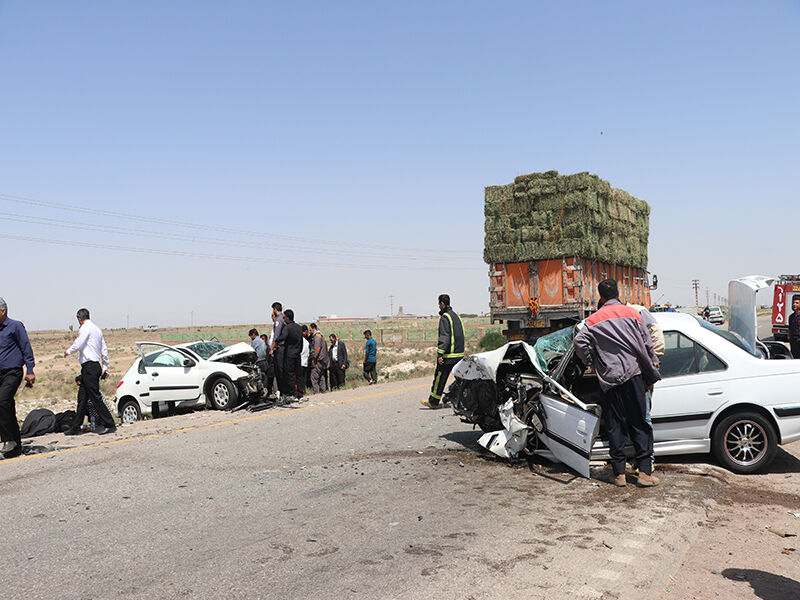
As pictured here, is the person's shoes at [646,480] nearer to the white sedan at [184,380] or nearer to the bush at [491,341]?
the white sedan at [184,380]

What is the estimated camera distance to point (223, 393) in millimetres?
13820

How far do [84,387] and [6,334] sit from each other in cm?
219

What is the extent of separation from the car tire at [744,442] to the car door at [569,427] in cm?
140

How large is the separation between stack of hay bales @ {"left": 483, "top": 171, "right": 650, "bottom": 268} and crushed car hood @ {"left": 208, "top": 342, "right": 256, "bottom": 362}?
7.48 m

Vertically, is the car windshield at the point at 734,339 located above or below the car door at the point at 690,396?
above

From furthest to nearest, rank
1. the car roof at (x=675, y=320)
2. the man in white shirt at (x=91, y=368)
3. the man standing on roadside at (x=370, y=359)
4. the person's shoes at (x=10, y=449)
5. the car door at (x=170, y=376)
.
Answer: the man standing on roadside at (x=370, y=359)
the car door at (x=170, y=376)
the man in white shirt at (x=91, y=368)
the person's shoes at (x=10, y=449)
the car roof at (x=675, y=320)

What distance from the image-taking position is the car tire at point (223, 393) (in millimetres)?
13711

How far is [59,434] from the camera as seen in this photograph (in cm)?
1112

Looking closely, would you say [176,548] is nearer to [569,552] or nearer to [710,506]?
[569,552]

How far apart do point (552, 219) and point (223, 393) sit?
947 cm

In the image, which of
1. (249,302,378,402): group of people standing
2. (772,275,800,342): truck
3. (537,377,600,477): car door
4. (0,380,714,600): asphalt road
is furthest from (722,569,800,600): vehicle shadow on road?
(772,275,800,342): truck

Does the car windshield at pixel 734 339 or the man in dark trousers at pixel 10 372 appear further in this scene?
the man in dark trousers at pixel 10 372

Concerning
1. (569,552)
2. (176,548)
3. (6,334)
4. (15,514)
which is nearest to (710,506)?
(569,552)

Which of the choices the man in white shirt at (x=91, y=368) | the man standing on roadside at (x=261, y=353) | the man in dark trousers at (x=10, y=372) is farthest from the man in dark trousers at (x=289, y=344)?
the man in dark trousers at (x=10, y=372)
